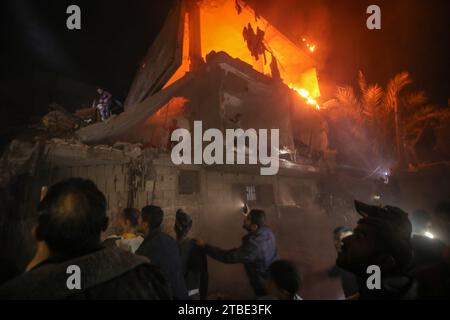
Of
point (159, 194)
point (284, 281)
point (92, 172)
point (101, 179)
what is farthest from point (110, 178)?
point (284, 281)

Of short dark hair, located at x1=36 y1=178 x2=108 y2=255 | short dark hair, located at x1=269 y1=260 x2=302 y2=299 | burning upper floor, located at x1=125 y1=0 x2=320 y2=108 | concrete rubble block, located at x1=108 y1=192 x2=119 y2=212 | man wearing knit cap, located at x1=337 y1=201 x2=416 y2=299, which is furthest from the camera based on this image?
burning upper floor, located at x1=125 y1=0 x2=320 y2=108

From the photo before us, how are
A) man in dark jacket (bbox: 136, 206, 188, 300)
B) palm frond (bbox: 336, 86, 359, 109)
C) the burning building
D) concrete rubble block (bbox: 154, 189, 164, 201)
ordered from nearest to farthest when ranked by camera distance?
man in dark jacket (bbox: 136, 206, 188, 300) < the burning building < concrete rubble block (bbox: 154, 189, 164, 201) < palm frond (bbox: 336, 86, 359, 109)

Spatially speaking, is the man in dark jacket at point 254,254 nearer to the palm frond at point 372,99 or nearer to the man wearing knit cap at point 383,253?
the man wearing knit cap at point 383,253

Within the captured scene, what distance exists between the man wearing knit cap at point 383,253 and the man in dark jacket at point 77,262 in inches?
63.8

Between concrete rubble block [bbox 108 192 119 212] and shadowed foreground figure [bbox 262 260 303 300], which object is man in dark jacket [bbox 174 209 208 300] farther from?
concrete rubble block [bbox 108 192 119 212]

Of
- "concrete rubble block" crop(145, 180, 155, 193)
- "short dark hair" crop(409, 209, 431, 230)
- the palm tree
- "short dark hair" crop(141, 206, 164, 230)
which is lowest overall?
"short dark hair" crop(409, 209, 431, 230)

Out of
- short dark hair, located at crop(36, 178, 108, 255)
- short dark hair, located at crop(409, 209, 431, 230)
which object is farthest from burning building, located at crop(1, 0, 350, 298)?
short dark hair, located at crop(36, 178, 108, 255)

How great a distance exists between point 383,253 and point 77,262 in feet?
7.49

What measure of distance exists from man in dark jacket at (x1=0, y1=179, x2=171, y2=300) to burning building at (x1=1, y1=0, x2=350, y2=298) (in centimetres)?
496

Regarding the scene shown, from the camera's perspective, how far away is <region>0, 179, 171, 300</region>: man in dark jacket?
4.35 ft

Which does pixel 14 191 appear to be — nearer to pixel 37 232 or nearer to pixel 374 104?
pixel 37 232

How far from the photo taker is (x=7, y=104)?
10.9m

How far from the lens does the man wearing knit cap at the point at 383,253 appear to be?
1.86m

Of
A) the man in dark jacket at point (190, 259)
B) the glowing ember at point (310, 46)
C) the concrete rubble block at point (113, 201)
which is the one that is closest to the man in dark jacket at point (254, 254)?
the man in dark jacket at point (190, 259)
